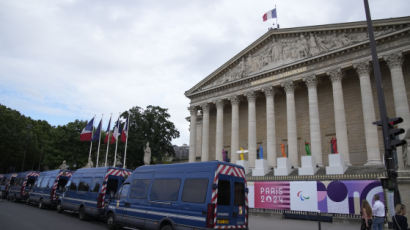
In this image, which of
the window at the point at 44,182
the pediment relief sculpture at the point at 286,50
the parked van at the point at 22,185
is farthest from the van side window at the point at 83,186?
the pediment relief sculpture at the point at 286,50

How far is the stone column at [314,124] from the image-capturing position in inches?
942

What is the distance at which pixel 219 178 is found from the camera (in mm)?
9406

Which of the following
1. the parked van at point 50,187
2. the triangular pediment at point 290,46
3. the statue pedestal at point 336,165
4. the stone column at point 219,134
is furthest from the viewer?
the stone column at point 219,134

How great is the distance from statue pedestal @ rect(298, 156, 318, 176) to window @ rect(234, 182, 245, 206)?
1369 centimetres

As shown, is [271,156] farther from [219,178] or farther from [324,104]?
[219,178]

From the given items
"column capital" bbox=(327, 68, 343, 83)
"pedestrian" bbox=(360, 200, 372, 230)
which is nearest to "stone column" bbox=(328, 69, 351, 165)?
"column capital" bbox=(327, 68, 343, 83)

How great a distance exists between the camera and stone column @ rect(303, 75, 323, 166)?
23.9 metres

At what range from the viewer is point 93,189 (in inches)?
625

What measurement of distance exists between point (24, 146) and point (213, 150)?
34.6 metres

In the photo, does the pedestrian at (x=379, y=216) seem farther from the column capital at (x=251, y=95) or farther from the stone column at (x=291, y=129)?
the column capital at (x=251, y=95)

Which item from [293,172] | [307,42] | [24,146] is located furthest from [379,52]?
[24,146]

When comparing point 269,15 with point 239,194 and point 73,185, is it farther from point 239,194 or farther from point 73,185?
point 73,185

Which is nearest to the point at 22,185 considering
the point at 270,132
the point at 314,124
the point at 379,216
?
the point at 270,132

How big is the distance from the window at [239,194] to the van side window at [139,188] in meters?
3.80
